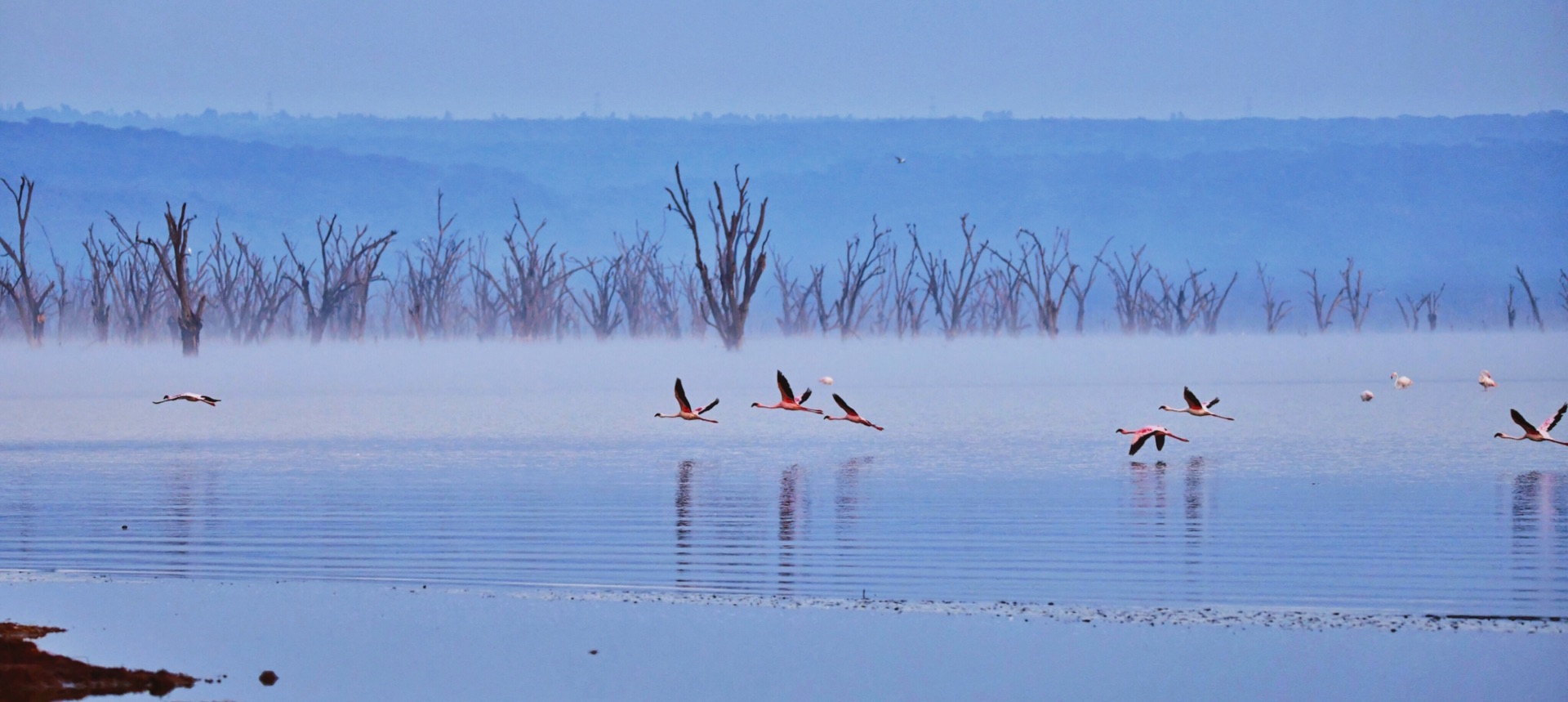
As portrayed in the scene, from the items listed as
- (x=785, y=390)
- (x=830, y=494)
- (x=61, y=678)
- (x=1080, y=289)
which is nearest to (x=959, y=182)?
(x=1080, y=289)

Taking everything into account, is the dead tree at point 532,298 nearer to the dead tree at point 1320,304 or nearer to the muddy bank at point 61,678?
the dead tree at point 1320,304

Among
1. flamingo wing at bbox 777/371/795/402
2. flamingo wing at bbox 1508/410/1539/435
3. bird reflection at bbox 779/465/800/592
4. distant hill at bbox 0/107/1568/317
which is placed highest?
distant hill at bbox 0/107/1568/317

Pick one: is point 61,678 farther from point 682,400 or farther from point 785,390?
point 785,390

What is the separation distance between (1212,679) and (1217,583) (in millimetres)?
1646

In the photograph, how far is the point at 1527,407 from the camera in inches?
765

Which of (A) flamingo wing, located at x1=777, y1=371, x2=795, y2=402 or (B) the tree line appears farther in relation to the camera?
(B) the tree line

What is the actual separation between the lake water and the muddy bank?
6.25ft

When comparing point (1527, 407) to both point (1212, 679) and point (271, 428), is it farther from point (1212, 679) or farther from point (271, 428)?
point (1212, 679)

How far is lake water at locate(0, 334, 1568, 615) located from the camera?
26.1 ft

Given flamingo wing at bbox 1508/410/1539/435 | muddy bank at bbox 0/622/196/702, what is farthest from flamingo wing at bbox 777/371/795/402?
muddy bank at bbox 0/622/196/702

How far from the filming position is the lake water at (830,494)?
26.1 ft

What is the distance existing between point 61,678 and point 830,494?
5726 mm

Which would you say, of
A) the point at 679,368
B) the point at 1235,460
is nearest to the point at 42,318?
the point at 679,368

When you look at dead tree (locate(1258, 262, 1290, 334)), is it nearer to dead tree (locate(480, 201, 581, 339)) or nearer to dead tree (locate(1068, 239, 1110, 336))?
Answer: dead tree (locate(1068, 239, 1110, 336))
